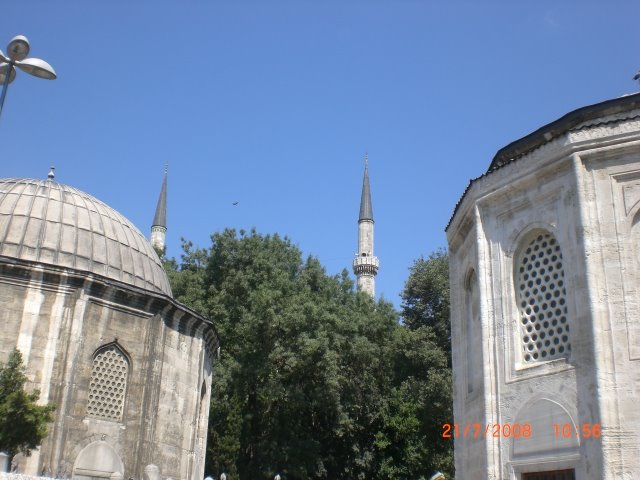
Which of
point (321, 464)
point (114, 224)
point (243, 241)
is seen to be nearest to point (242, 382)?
point (321, 464)

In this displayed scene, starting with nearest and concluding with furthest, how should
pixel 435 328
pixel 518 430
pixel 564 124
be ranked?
1. pixel 518 430
2. pixel 564 124
3. pixel 435 328

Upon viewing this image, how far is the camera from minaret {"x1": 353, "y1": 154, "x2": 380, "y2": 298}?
2121 inches

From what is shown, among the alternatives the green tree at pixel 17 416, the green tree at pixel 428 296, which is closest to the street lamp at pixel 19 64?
the green tree at pixel 17 416

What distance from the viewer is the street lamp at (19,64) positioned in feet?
33.3

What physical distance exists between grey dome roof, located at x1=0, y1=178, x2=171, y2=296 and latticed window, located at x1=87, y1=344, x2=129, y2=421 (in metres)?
2.04

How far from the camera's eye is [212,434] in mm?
25531

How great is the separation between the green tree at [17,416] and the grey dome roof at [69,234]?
366cm

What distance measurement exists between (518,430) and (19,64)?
364 inches

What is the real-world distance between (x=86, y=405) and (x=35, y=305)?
2.45 m

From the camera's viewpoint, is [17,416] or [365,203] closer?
[17,416]

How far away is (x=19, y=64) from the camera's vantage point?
10266 millimetres
